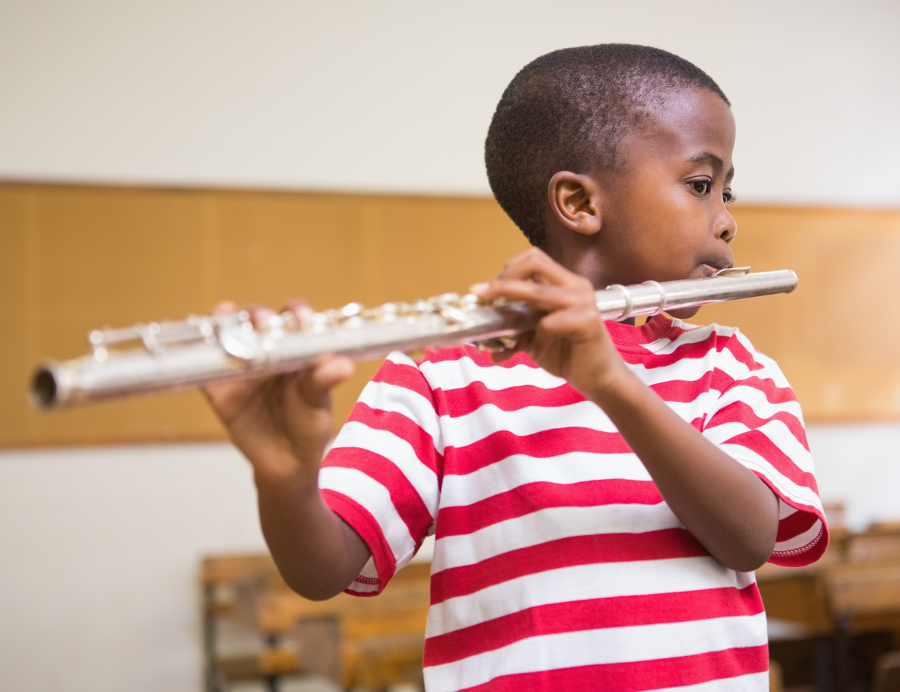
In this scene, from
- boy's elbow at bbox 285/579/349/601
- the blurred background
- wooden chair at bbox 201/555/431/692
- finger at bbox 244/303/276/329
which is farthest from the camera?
the blurred background

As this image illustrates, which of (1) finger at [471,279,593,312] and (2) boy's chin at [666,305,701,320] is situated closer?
(1) finger at [471,279,593,312]

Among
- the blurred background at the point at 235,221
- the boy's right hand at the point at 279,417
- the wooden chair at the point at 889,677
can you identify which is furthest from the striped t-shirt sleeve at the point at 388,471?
the blurred background at the point at 235,221

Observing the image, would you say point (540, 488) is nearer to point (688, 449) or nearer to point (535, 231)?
point (688, 449)

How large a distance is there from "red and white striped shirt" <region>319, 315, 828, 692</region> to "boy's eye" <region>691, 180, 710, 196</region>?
156mm

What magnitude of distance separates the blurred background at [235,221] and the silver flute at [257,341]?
9.56ft

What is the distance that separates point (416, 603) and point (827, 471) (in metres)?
3.06

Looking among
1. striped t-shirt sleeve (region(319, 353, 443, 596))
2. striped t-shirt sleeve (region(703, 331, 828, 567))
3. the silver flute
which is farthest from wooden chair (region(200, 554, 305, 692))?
the silver flute

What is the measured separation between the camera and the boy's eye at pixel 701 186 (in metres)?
0.85

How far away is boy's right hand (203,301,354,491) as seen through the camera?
590 millimetres

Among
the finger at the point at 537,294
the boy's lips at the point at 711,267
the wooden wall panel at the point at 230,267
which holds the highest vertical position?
the wooden wall panel at the point at 230,267

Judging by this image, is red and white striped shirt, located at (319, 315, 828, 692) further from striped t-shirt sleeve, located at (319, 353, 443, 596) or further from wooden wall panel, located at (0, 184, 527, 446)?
wooden wall panel, located at (0, 184, 527, 446)

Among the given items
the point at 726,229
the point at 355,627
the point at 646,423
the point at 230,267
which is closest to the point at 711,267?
the point at 726,229

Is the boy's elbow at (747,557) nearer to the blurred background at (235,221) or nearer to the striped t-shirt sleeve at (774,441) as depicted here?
the striped t-shirt sleeve at (774,441)

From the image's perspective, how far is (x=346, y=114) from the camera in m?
3.95
